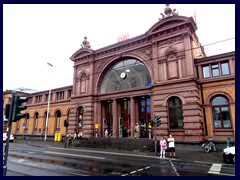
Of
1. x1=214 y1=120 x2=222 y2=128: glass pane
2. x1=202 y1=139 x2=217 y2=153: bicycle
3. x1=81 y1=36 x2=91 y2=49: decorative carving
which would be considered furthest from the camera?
x1=81 y1=36 x2=91 y2=49: decorative carving

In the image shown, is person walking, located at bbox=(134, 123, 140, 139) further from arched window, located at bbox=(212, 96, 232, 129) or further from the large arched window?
arched window, located at bbox=(212, 96, 232, 129)

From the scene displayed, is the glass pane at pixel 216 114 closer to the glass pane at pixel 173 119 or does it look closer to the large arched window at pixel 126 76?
the glass pane at pixel 173 119

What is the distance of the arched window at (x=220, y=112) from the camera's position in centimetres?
1934

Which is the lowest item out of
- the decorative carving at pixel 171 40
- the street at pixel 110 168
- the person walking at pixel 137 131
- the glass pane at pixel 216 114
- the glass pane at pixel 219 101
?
the street at pixel 110 168

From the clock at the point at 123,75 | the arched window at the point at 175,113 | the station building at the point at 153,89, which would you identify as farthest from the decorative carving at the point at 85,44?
the arched window at the point at 175,113

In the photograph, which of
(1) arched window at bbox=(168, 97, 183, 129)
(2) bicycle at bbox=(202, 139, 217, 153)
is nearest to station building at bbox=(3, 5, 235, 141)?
(1) arched window at bbox=(168, 97, 183, 129)

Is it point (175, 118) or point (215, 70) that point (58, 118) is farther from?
point (215, 70)

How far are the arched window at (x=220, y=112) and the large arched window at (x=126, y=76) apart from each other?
8523 millimetres

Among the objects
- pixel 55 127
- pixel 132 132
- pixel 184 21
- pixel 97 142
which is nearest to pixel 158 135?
pixel 132 132

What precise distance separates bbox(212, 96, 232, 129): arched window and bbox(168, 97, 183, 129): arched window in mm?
3632

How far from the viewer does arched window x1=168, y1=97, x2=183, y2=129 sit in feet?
68.1

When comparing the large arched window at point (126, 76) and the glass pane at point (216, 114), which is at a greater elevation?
the large arched window at point (126, 76)

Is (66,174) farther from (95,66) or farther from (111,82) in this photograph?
(95,66)

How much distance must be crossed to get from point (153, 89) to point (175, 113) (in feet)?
13.6
